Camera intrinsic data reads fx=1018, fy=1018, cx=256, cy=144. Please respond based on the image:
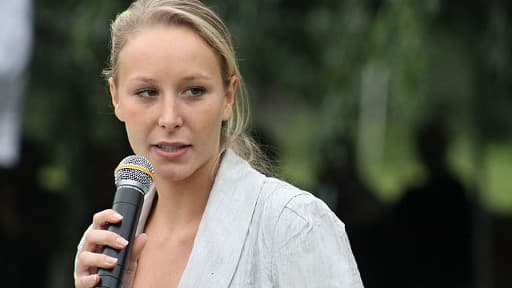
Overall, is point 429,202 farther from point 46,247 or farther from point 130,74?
point 130,74

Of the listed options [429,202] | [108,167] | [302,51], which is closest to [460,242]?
[429,202]

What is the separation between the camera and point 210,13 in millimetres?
1878

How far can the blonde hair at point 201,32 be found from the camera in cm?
184

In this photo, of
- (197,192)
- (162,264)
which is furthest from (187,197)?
(162,264)

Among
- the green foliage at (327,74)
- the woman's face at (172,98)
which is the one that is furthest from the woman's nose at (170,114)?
the green foliage at (327,74)

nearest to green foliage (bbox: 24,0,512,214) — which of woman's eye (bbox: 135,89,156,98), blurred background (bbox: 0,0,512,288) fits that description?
blurred background (bbox: 0,0,512,288)

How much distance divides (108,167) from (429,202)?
214cm

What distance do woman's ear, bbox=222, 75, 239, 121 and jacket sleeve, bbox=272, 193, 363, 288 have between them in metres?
0.27

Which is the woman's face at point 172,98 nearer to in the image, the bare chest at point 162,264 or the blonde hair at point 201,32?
the blonde hair at point 201,32

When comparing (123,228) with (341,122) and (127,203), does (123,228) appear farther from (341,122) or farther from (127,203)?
(341,122)

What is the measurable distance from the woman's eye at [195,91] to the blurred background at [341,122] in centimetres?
196

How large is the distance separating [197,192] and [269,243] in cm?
26

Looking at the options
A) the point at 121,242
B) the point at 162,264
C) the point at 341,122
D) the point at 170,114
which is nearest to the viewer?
the point at 121,242

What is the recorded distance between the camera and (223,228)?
178cm
